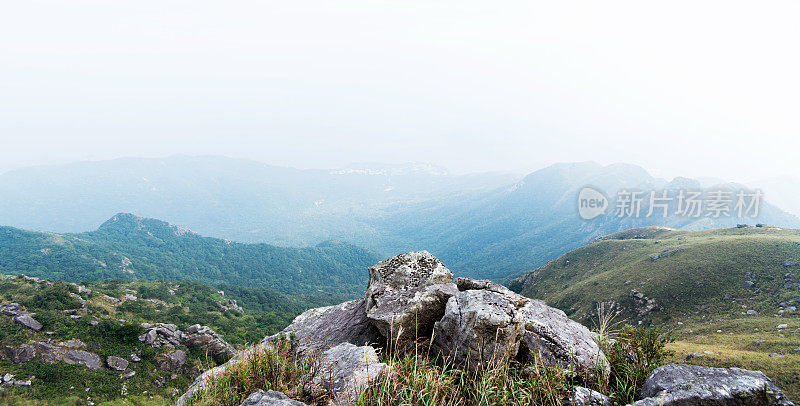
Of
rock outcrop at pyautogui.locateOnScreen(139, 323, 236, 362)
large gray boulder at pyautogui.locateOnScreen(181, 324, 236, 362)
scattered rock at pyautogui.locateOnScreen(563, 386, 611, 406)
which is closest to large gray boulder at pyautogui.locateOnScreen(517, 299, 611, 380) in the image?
scattered rock at pyautogui.locateOnScreen(563, 386, 611, 406)

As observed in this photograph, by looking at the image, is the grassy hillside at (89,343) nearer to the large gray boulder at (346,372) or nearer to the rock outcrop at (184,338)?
the rock outcrop at (184,338)

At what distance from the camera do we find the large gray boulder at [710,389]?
17.3 feet

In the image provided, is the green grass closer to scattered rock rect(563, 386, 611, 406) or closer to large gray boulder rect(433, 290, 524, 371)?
scattered rock rect(563, 386, 611, 406)

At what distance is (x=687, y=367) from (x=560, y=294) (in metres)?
90.1

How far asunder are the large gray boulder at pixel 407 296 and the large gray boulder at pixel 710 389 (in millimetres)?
4891

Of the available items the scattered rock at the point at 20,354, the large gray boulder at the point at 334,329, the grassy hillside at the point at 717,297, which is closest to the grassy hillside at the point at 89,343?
the scattered rock at the point at 20,354

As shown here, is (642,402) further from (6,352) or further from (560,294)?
(560,294)

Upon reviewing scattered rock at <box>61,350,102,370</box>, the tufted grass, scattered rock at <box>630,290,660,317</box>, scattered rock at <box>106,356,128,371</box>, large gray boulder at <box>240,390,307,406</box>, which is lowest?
scattered rock at <box>630,290,660,317</box>

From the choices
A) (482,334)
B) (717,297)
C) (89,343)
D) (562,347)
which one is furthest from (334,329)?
(717,297)

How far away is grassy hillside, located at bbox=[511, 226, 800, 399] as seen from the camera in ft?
82.4

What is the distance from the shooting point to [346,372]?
6.57 meters

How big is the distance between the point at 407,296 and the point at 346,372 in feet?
12.5

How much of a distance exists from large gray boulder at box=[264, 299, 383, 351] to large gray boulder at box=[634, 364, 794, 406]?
657cm

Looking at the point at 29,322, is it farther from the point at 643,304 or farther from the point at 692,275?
the point at 692,275
